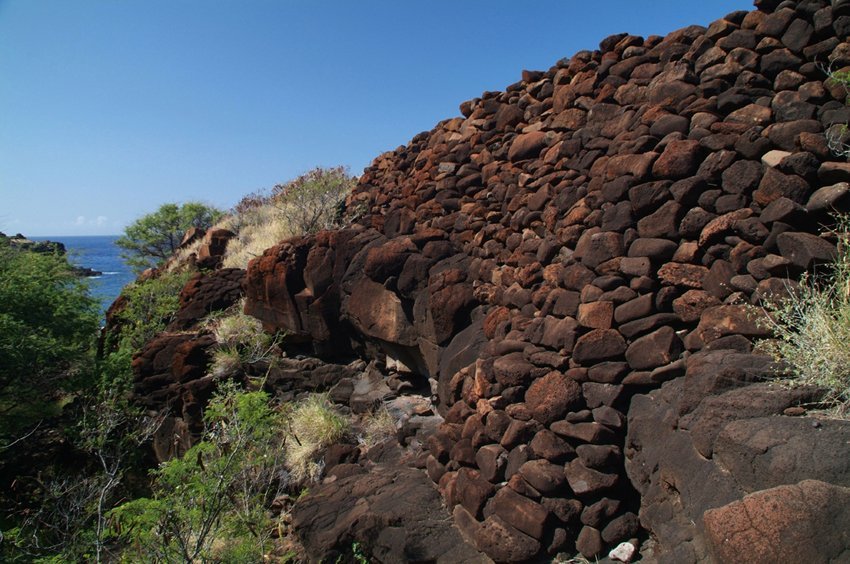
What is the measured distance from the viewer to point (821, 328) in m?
3.53

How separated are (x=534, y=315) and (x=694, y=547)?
3062 mm

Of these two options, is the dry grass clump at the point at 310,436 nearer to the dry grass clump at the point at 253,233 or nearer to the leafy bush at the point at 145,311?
the dry grass clump at the point at 253,233

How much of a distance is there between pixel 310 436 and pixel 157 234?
17978mm

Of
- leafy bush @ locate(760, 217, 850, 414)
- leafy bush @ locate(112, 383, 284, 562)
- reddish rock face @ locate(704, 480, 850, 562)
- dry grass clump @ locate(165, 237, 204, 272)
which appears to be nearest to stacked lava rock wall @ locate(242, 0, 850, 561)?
leafy bush @ locate(760, 217, 850, 414)

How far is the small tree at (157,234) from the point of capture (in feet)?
74.9

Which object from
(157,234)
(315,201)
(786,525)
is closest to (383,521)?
(786,525)

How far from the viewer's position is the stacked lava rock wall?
446 cm

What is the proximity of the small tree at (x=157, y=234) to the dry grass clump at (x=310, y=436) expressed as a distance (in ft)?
52.7

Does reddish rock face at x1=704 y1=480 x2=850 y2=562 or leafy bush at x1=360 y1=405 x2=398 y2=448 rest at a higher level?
reddish rock face at x1=704 y1=480 x2=850 y2=562

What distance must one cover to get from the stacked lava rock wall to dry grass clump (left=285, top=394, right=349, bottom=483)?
157cm

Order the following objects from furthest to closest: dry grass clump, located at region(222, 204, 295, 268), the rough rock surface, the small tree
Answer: the small tree, dry grass clump, located at region(222, 204, 295, 268), the rough rock surface

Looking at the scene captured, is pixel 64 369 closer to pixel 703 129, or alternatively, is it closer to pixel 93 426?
pixel 93 426

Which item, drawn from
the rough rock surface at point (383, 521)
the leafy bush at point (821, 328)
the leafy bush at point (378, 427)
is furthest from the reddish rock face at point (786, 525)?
the leafy bush at point (378, 427)

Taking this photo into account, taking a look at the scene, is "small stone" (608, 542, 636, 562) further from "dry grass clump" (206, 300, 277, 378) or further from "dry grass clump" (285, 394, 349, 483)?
"dry grass clump" (206, 300, 277, 378)
